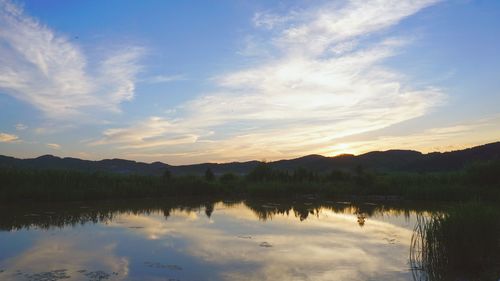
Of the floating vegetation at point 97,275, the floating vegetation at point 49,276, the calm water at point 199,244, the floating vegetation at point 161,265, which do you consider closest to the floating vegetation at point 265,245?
the calm water at point 199,244

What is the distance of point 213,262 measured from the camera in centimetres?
921

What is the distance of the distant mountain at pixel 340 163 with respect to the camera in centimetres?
5648

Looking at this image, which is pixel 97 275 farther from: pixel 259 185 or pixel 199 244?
pixel 259 185

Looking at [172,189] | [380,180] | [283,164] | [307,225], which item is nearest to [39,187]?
[172,189]

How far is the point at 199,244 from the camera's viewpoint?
37.1 feet

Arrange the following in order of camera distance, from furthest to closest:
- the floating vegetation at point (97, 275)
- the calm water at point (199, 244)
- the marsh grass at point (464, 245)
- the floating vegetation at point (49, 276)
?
1. the calm water at point (199, 244)
2. the marsh grass at point (464, 245)
3. the floating vegetation at point (97, 275)
4. the floating vegetation at point (49, 276)

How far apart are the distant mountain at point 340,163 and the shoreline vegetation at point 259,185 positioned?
2364 centimetres

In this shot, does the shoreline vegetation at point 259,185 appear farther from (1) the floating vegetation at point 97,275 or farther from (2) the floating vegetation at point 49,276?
(1) the floating vegetation at point 97,275

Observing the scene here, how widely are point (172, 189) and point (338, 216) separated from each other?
12.4m

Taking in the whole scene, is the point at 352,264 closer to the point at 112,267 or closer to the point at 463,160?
the point at 112,267

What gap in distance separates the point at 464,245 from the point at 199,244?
20.7 ft

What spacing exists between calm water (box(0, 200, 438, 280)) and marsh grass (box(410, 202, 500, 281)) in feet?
2.06

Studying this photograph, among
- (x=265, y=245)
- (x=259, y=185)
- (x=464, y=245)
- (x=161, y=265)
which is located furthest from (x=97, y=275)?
(x=259, y=185)

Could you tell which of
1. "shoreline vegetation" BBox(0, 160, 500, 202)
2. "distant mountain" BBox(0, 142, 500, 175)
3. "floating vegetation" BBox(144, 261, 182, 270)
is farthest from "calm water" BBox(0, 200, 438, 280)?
"distant mountain" BBox(0, 142, 500, 175)
